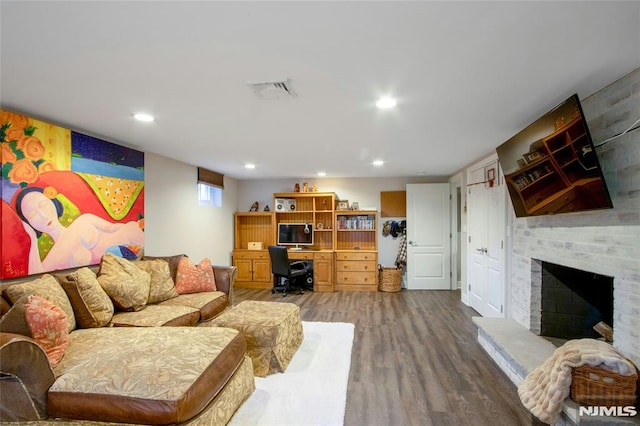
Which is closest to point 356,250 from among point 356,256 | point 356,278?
point 356,256

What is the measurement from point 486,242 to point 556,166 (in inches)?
85.3

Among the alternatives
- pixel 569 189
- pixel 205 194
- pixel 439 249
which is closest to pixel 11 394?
pixel 569 189

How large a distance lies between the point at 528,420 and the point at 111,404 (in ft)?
8.39

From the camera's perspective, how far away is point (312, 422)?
6.58ft

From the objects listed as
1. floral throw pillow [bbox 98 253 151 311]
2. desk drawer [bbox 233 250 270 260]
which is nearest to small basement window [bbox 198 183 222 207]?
desk drawer [bbox 233 250 270 260]

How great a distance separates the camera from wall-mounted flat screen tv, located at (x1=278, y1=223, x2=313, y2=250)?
6.30m

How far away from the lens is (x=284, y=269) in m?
5.48

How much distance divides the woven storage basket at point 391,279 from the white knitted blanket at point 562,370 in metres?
3.87

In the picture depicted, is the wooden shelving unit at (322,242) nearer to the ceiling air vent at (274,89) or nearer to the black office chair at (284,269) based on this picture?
the black office chair at (284,269)

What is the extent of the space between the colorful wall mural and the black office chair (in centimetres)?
232

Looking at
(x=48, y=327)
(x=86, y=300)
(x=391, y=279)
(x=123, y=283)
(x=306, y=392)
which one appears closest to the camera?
(x=48, y=327)

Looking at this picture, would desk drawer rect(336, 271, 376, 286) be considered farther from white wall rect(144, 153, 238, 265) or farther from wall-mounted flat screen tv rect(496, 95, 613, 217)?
wall-mounted flat screen tv rect(496, 95, 613, 217)

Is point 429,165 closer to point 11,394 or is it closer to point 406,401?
point 406,401

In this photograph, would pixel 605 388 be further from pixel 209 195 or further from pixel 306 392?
pixel 209 195
